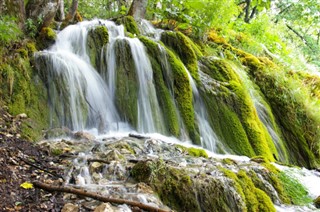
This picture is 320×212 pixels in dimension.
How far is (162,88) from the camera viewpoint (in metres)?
6.19

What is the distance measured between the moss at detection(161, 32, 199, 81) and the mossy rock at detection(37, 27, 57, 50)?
250cm

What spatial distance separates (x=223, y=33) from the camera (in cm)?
948

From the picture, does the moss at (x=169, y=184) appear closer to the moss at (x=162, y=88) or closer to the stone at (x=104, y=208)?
the stone at (x=104, y=208)

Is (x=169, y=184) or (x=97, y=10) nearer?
(x=169, y=184)

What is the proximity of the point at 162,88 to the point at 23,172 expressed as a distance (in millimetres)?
3652

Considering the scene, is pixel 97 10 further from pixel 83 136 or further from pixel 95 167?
pixel 95 167

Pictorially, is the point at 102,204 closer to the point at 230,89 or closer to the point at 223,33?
the point at 230,89

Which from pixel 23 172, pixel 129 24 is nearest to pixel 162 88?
pixel 129 24

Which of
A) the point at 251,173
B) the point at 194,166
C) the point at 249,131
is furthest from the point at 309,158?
the point at 194,166

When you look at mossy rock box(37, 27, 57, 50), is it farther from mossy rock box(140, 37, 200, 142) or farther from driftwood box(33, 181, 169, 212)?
driftwood box(33, 181, 169, 212)

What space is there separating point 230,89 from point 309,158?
7.67ft

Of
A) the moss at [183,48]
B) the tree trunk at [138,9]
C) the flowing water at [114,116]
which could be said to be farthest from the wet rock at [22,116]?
the tree trunk at [138,9]

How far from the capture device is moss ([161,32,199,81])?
276 inches

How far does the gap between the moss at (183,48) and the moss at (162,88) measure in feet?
2.59
